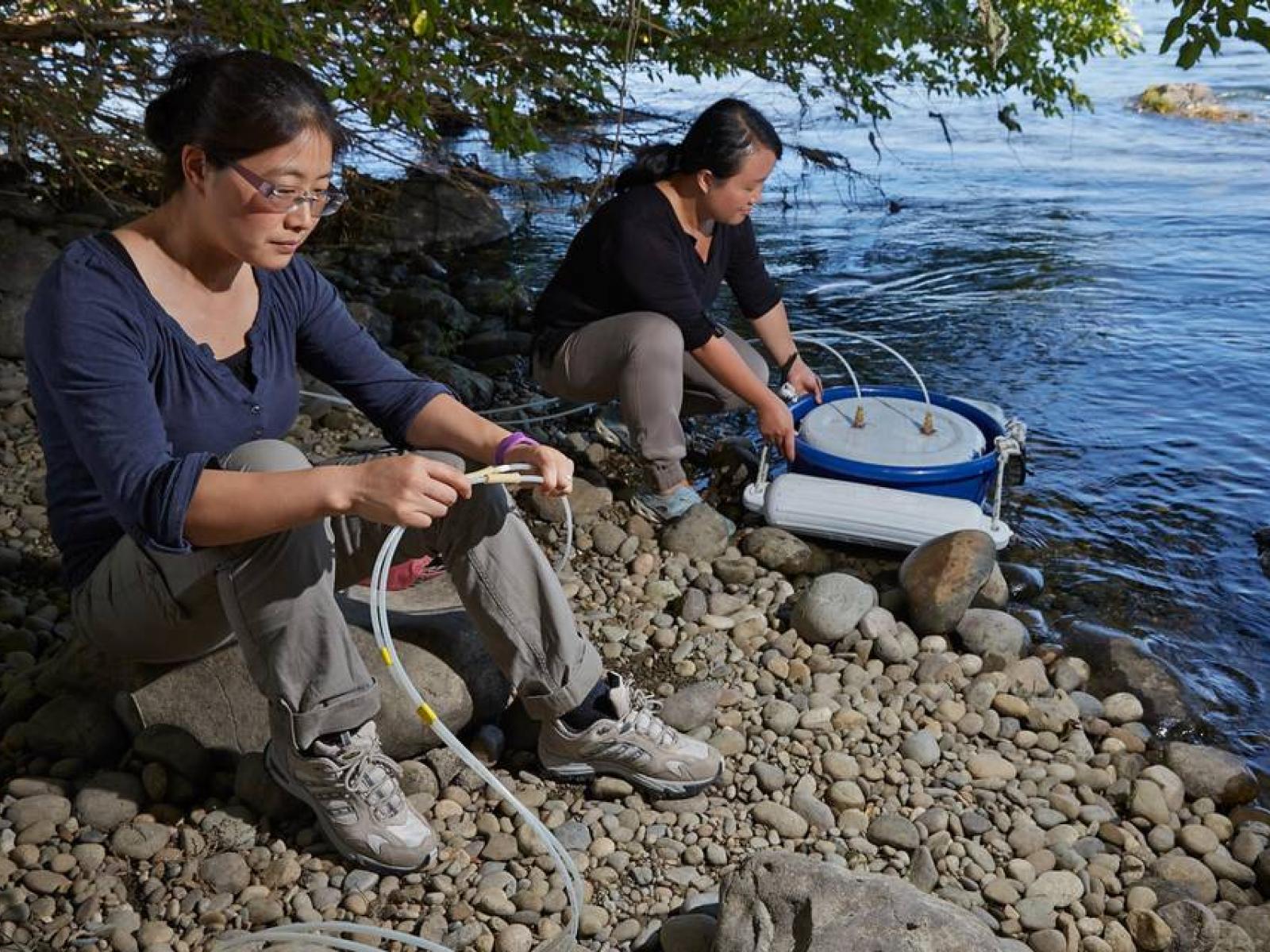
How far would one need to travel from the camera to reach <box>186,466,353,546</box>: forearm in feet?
7.25

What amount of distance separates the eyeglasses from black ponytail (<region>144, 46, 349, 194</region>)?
39mm

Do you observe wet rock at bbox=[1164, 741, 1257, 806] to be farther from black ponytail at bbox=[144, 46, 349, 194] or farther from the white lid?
black ponytail at bbox=[144, 46, 349, 194]

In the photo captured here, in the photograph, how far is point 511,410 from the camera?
5.26m

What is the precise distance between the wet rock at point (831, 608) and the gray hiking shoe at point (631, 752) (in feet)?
2.62

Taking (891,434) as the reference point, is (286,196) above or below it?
above

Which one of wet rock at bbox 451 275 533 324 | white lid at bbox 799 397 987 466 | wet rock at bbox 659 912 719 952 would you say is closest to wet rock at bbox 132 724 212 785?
wet rock at bbox 659 912 719 952

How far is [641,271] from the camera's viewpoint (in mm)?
4098

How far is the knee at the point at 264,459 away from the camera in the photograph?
2.32m

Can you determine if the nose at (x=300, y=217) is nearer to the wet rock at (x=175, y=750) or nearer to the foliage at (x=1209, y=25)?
the wet rock at (x=175, y=750)

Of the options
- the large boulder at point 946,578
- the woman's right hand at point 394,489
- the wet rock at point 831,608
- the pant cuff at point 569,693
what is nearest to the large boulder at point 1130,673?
the large boulder at point 946,578

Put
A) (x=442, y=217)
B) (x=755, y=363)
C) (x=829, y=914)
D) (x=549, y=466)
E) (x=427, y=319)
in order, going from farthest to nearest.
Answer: (x=442, y=217) → (x=427, y=319) → (x=755, y=363) → (x=549, y=466) → (x=829, y=914)

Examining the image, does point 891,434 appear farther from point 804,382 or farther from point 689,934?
point 689,934

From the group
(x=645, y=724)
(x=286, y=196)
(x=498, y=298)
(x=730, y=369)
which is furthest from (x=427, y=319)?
(x=286, y=196)

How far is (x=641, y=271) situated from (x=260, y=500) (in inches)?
83.9
